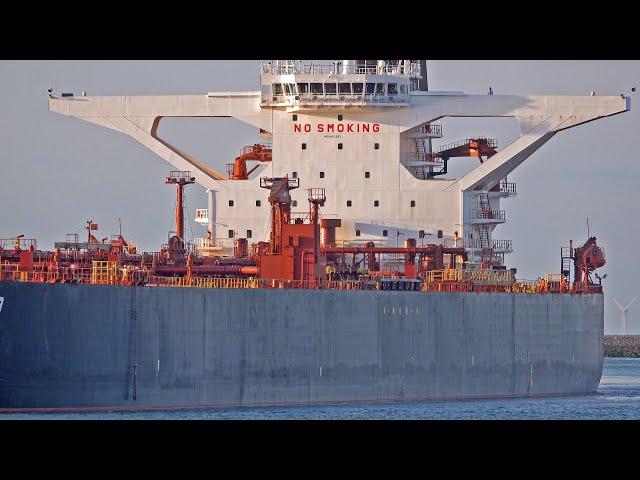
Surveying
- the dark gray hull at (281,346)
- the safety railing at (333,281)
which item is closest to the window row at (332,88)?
the safety railing at (333,281)

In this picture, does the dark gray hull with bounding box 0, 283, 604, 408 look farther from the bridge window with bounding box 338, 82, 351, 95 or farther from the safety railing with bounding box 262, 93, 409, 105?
the bridge window with bounding box 338, 82, 351, 95

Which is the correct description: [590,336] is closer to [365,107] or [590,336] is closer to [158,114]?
[365,107]

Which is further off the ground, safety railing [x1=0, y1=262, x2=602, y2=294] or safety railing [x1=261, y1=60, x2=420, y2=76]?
safety railing [x1=261, y1=60, x2=420, y2=76]

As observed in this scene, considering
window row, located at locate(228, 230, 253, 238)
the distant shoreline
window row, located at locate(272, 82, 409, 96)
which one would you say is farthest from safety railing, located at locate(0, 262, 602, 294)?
the distant shoreline

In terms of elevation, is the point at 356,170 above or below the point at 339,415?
above

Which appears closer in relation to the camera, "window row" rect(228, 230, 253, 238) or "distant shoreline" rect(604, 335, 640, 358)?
"window row" rect(228, 230, 253, 238)

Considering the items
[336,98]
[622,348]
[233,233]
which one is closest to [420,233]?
[336,98]
